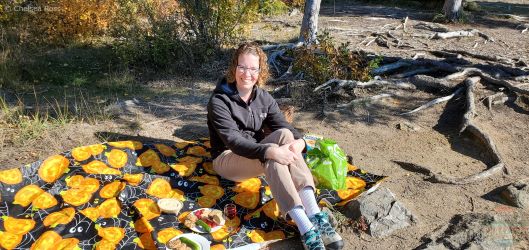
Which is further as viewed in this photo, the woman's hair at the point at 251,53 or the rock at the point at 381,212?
the woman's hair at the point at 251,53

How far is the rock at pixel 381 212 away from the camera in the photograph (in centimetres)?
358

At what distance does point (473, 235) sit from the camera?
3.40m

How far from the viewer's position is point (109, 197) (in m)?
3.78

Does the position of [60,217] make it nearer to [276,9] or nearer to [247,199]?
[247,199]

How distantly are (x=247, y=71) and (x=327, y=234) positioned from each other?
1.43m

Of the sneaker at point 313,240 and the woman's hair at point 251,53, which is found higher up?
the woman's hair at point 251,53

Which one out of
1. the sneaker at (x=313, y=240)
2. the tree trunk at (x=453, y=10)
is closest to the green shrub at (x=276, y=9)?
the tree trunk at (x=453, y=10)

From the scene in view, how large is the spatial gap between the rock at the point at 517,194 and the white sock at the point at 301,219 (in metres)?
2.00

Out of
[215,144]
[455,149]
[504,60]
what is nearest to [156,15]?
[215,144]

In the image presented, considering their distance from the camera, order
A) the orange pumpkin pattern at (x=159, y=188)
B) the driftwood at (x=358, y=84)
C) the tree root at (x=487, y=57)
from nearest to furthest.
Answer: the orange pumpkin pattern at (x=159, y=188), the driftwood at (x=358, y=84), the tree root at (x=487, y=57)

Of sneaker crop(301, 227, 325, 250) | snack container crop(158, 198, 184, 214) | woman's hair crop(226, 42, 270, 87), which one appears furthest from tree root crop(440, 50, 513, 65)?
snack container crop(158, 198, 184, 214)

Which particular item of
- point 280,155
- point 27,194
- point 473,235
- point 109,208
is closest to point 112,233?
point 109,208

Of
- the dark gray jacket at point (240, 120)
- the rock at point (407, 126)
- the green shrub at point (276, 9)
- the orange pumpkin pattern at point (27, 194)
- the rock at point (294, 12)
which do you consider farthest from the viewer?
the rock at point (294, 12)

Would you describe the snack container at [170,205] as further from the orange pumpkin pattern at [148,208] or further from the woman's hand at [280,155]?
the woman's hand at [280,155]
